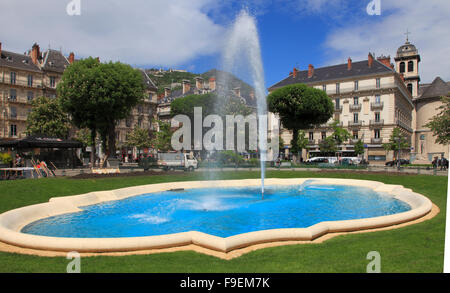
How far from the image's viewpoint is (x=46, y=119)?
157 ft

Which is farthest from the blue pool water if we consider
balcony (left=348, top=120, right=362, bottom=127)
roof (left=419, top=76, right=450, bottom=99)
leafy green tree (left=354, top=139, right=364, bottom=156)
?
roof (left=419, top=76, right=450, bottom=99)

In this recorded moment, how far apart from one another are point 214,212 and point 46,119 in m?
45.5

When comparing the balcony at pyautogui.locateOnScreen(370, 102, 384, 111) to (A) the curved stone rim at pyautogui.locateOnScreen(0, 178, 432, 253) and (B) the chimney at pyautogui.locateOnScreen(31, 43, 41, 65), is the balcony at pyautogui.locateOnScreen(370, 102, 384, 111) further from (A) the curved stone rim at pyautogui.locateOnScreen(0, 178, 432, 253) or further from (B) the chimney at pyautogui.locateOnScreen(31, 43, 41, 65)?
(B) the chimney at pyautogui.locateOnScreen(31, 43, 41, 65)

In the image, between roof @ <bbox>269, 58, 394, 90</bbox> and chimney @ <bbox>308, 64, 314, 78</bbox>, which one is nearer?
roof @ <bbox>269, 58, 394, 90</bbox>

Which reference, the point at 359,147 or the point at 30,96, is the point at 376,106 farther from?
the point at 30,96

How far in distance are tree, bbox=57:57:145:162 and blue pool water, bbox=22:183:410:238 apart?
66.8 ft

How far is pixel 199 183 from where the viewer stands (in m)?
20.6

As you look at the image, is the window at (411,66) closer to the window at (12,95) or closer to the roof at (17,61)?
the roof at (17,61)

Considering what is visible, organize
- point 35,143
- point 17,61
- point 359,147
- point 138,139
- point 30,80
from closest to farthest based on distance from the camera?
point 35,143
point 17,61
point 30,80
point 359,147
point 138,139

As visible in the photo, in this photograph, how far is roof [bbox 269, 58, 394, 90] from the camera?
61.0 metres

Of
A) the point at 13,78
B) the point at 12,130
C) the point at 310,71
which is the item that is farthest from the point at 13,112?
the point at 310,71

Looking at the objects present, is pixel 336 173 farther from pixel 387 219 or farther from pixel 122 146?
pixel 122 146

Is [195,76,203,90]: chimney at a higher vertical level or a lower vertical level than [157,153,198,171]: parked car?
higher
